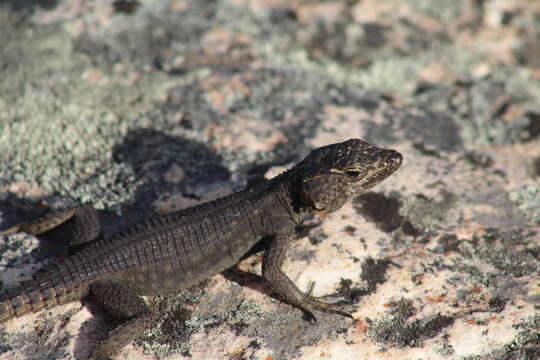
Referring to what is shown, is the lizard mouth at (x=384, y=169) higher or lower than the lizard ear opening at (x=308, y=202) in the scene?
higher

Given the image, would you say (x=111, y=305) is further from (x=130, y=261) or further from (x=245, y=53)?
(x=245, y=53)

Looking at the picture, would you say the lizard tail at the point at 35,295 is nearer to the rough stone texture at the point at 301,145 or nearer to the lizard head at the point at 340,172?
the rough stone texture at the point at 301,145

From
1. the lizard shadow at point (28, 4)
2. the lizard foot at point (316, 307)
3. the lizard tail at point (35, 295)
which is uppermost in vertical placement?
the lizard shadow at point (28, 4)

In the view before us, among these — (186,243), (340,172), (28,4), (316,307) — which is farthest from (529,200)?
(28,4)

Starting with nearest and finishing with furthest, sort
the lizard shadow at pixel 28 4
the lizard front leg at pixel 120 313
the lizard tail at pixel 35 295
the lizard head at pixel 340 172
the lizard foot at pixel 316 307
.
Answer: the lizard front leg at pixel 120 313, the lizard tail at pixel 35 295, the lizard foot at pixel 316 307, the lizard head at pixel 340 172, the lizard shadow at pixel 28 4

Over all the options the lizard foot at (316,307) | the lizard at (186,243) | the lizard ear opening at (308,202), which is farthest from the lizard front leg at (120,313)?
the lizard ear opening at (308,202)

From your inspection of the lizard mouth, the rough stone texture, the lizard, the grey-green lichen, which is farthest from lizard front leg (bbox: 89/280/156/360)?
the grey-green lichen

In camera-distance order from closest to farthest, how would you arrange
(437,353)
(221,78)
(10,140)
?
(437,353) → (10,140) → (221,78)

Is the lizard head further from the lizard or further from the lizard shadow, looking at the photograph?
the lizard shadow

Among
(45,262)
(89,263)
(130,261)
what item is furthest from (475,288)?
(45,262)
